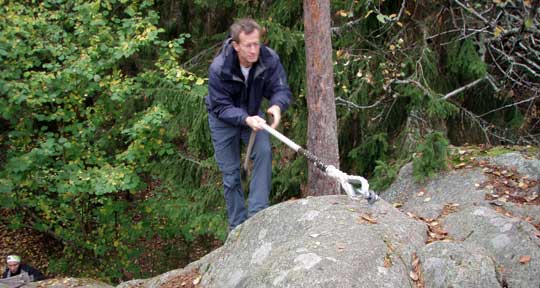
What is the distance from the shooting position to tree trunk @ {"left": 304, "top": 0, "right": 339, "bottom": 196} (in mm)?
5781

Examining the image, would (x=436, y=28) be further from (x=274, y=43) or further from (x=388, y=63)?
(x=274, y=43)

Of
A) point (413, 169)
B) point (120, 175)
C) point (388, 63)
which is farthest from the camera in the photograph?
point (120, 175)

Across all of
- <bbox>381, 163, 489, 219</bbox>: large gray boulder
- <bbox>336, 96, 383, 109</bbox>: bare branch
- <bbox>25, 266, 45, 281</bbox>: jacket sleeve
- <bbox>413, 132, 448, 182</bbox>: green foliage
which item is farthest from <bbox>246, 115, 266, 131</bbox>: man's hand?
<bbox>25, 266, 45, 281</bbox>: jacket sleeve

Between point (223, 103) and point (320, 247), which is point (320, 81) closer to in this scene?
point (223, 103)

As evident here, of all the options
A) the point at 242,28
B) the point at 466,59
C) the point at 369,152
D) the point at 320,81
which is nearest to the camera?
the point at 242,28

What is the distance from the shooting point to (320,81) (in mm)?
5824

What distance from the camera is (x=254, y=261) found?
4.09 meters

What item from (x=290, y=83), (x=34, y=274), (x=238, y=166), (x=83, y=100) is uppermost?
(x=290, y=83)

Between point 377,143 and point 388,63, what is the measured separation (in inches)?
40.9

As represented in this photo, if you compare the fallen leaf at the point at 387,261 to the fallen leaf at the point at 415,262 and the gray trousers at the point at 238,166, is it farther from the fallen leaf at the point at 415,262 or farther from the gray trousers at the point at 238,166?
the gray trousers at the point at 238,166

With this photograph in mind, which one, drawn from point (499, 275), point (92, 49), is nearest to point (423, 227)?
point (499, 275)

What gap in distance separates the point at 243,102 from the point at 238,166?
0.58 m

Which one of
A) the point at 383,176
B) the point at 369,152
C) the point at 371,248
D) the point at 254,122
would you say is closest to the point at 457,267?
the point at 371,248

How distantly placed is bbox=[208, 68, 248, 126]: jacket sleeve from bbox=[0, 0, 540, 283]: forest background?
8.36 ft
